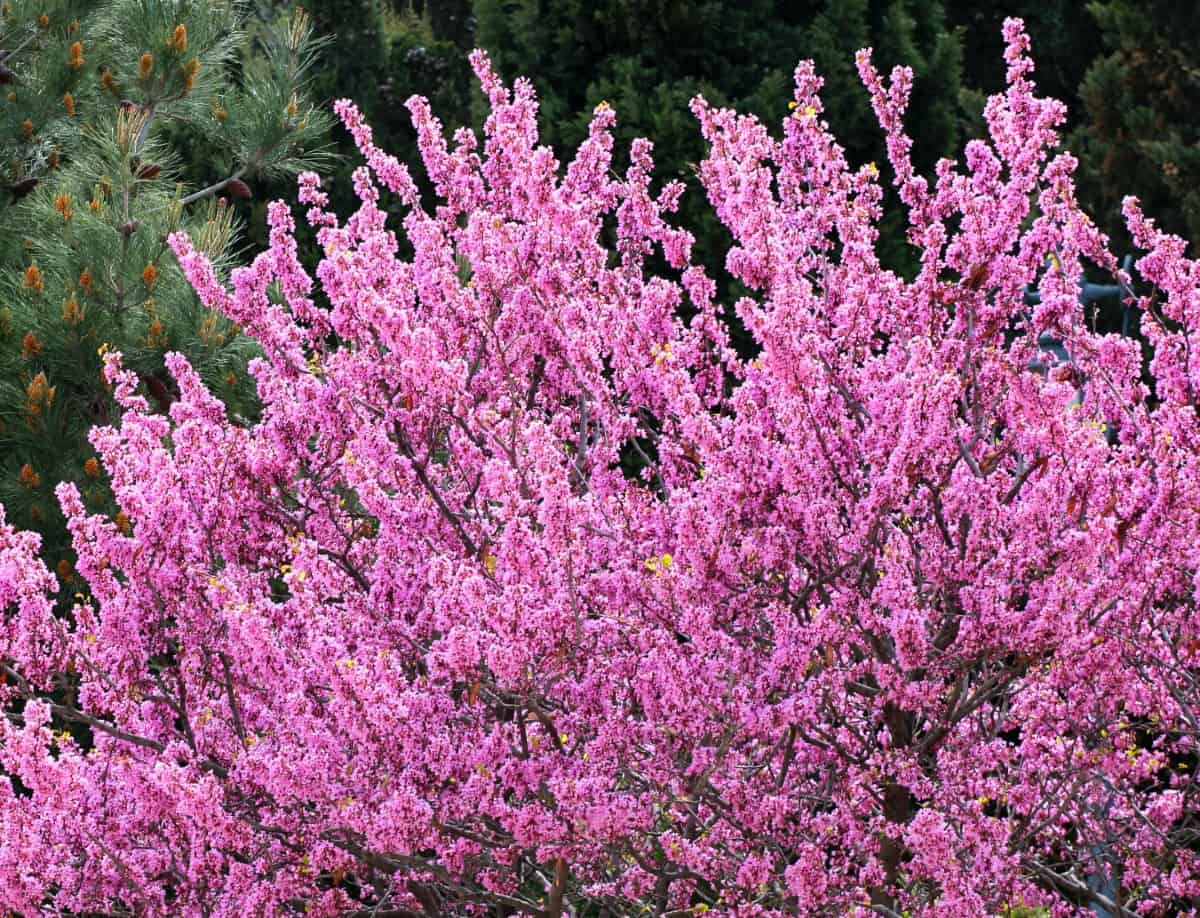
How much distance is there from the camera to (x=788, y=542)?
3822 millimetres

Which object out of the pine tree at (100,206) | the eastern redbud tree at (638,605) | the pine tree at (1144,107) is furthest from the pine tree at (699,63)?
the eastern redbud tree at (638,605)

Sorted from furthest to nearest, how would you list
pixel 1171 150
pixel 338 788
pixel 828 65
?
pixel 1171 150 < pixel 828 65 < pixel 338 788

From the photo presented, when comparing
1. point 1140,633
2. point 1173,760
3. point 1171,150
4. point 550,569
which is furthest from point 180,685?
point 1171,150

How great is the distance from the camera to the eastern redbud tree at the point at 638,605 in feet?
12.2

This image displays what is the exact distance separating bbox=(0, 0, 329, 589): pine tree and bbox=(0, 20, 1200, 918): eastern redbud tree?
1994 millimetres

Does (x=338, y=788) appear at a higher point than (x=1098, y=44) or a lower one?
lower

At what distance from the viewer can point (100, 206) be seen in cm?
693

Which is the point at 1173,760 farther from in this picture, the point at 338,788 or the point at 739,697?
the point at 338,788

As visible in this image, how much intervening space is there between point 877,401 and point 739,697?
951 millimetres

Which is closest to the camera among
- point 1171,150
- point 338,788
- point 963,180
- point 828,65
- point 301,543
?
point 338,788

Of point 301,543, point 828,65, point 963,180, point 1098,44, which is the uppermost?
point 1098,44

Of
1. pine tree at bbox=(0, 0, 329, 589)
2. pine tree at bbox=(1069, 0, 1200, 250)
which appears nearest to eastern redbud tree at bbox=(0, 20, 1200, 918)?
pine tree at bbox=(0, 0, 329, 589)

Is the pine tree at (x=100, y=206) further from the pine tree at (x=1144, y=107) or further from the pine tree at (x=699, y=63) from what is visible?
the pine tree at (x=1144, y=107)

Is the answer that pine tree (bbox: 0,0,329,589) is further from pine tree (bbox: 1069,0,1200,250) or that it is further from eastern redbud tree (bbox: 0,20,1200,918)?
pine tree (bbox: 1069,0,1200,250)
